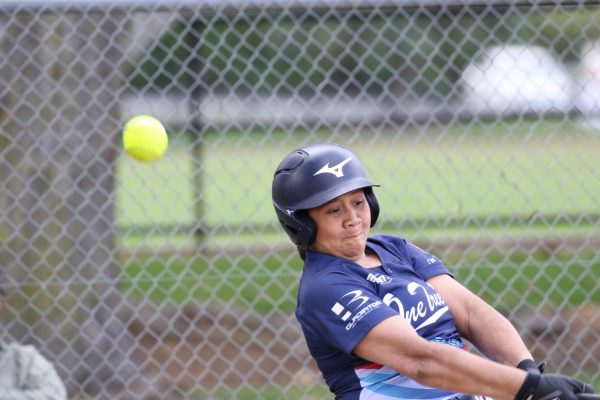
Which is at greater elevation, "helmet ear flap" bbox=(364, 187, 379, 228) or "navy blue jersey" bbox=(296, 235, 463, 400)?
"helmet ear flap" bbox=(364, 187, 379, 228)

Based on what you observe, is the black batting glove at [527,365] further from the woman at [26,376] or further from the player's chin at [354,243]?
the woman at [26,376]

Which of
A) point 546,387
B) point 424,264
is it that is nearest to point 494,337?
point 424,264

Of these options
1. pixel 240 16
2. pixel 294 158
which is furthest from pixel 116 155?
pixel 294 158

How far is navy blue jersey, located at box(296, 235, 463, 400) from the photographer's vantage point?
10.0 ft

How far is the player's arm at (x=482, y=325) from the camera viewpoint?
326cm

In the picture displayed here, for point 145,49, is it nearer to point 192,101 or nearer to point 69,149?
point 192,101

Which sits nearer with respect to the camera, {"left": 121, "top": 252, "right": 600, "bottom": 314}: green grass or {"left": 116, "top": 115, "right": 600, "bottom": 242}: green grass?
{"left": 116, "top": 115, "right": 600, "bottom": 242}: green grass

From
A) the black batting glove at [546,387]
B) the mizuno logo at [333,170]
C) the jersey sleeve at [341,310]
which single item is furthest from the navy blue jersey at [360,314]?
the black batting glove at [546,387]

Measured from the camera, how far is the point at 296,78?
10.0 metres

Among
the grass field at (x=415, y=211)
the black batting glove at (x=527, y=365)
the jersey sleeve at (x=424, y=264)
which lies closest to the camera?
the black batting glove at (x=527, y=365)

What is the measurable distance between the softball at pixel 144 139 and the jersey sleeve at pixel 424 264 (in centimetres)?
106

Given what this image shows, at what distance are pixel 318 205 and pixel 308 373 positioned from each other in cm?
281

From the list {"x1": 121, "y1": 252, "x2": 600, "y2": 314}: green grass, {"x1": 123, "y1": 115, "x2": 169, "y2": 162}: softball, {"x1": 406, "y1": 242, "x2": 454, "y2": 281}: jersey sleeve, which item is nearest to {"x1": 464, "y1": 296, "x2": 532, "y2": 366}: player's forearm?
{"x1": 406, "y1": 242, "x2": 454, "y2": 281}: jersey sleeve

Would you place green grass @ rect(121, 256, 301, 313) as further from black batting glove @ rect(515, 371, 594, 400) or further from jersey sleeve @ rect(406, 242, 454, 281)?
black batting glove @ rect(515, 371, 594, 400)
